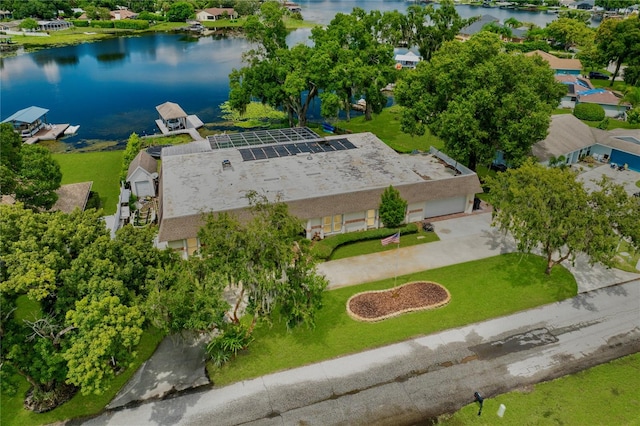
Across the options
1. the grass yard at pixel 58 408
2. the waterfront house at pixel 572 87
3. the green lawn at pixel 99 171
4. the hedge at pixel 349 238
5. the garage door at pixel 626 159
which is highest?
the waterfront house at pixel 572 87

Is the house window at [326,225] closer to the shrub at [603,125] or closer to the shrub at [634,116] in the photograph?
the shrub at [603,125]

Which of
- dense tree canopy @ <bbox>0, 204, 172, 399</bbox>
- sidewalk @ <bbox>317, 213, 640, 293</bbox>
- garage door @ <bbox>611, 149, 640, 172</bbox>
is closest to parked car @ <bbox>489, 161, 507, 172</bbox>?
sidewalk @ <bbox>317, 213, 640, 293</bbox>

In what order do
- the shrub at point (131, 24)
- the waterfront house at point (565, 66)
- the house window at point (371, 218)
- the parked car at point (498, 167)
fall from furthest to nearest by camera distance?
1. the shrub at point (131, 24)
2. the waterfront house at point (565, 66)
3. the parked car at point (498, 167)
4. the house window at point (371, 218)

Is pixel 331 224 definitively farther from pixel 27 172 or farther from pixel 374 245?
pixel 27 172

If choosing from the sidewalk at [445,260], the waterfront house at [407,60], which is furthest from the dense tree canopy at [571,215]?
the waterfront house at [407,60]

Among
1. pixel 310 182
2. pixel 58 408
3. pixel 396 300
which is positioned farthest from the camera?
pixel 310 182

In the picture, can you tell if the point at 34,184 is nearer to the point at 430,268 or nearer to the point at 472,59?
the point at 430,268

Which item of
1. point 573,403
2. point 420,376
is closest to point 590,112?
point 573,403
